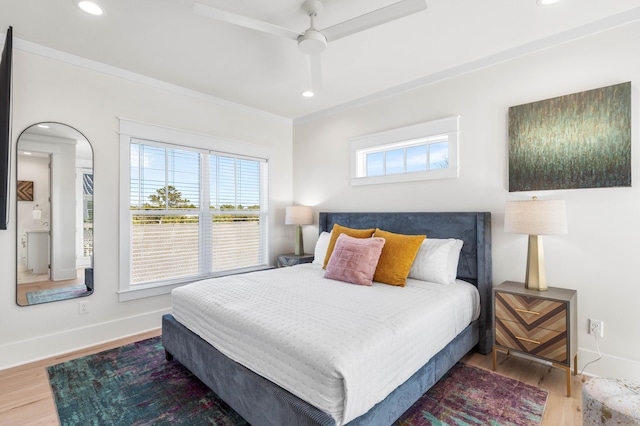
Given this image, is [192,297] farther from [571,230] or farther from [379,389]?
[571,230]

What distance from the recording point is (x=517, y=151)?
267cm

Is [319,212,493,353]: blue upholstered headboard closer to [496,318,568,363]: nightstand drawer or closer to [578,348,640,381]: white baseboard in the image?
[496,318,568,363]: nightstand drawer

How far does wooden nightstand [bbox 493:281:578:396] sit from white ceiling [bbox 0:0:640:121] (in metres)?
2.01

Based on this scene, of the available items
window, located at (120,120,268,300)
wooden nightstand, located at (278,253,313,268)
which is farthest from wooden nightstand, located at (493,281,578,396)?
window, located at (120,120,268,300)

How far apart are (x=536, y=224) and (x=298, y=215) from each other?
2.71 m

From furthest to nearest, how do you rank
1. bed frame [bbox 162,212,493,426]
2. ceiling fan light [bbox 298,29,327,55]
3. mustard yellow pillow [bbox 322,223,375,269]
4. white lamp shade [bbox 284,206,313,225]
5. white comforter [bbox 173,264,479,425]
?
white lamp shade [bbox 284,206,313,225], mustard yellow pillow [bbox 322,223,375,269], ceiling fan light [bbox 298,29,327,55], bed frame [bbox 162,212,493,426], white comforter [bbox 173,264,479,425]

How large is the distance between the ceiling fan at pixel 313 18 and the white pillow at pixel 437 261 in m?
1.82

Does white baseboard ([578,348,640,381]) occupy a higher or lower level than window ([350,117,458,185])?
lower

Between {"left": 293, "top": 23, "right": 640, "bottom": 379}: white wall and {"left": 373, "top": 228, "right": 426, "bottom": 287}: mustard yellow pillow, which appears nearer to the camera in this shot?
{"left": 293, "top": 23, "right": 640, "bottom": 379}: white wall

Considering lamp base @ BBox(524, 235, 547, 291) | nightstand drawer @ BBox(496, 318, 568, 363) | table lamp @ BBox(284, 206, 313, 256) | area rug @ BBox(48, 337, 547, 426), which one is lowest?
area rug @ BBox(48, 337, 547, 426)

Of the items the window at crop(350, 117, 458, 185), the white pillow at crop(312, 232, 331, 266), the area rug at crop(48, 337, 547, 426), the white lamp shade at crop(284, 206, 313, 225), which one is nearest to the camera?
the area rug at crop(48, 337, 547, 426)

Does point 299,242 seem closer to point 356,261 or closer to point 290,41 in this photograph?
point 356,261

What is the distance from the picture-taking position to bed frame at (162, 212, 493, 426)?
1.47m

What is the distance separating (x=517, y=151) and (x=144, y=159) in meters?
3.61
